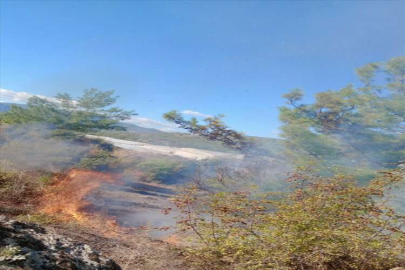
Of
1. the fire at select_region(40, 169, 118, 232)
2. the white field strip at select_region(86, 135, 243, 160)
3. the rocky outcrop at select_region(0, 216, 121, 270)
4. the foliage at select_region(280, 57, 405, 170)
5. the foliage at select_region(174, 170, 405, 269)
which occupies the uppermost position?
the foliage at select_region(280, 57, 405, 170)

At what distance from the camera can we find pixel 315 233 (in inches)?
137

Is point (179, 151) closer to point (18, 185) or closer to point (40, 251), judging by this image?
point (18, 185)

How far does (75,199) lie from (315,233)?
27.6ft

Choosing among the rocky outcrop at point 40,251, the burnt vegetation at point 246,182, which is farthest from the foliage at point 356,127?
the rocky outcrop at point 40,251

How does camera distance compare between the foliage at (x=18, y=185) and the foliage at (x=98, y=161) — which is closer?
the foliage at (x=18, y=185)

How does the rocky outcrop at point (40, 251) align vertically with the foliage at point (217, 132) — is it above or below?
below

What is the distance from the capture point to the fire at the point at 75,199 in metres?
7.53

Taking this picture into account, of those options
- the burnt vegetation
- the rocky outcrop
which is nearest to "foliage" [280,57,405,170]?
the burnt vegetation

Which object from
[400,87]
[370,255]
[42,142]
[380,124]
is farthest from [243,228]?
[42,142]

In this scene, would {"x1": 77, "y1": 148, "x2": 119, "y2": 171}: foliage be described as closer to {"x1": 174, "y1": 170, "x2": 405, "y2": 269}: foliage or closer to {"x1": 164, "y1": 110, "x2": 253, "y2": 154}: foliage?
{"x1": 164, "y1": 110, "x2": 253, "y2": 154}: foliage

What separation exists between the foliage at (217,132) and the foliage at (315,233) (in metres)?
8.67

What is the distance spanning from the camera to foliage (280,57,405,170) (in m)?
10.2

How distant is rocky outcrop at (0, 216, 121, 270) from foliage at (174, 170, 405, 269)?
159cm

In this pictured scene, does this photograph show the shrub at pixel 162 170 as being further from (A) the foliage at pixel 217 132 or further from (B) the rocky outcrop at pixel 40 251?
(B) the rocky outcrop at pixel 40 251
